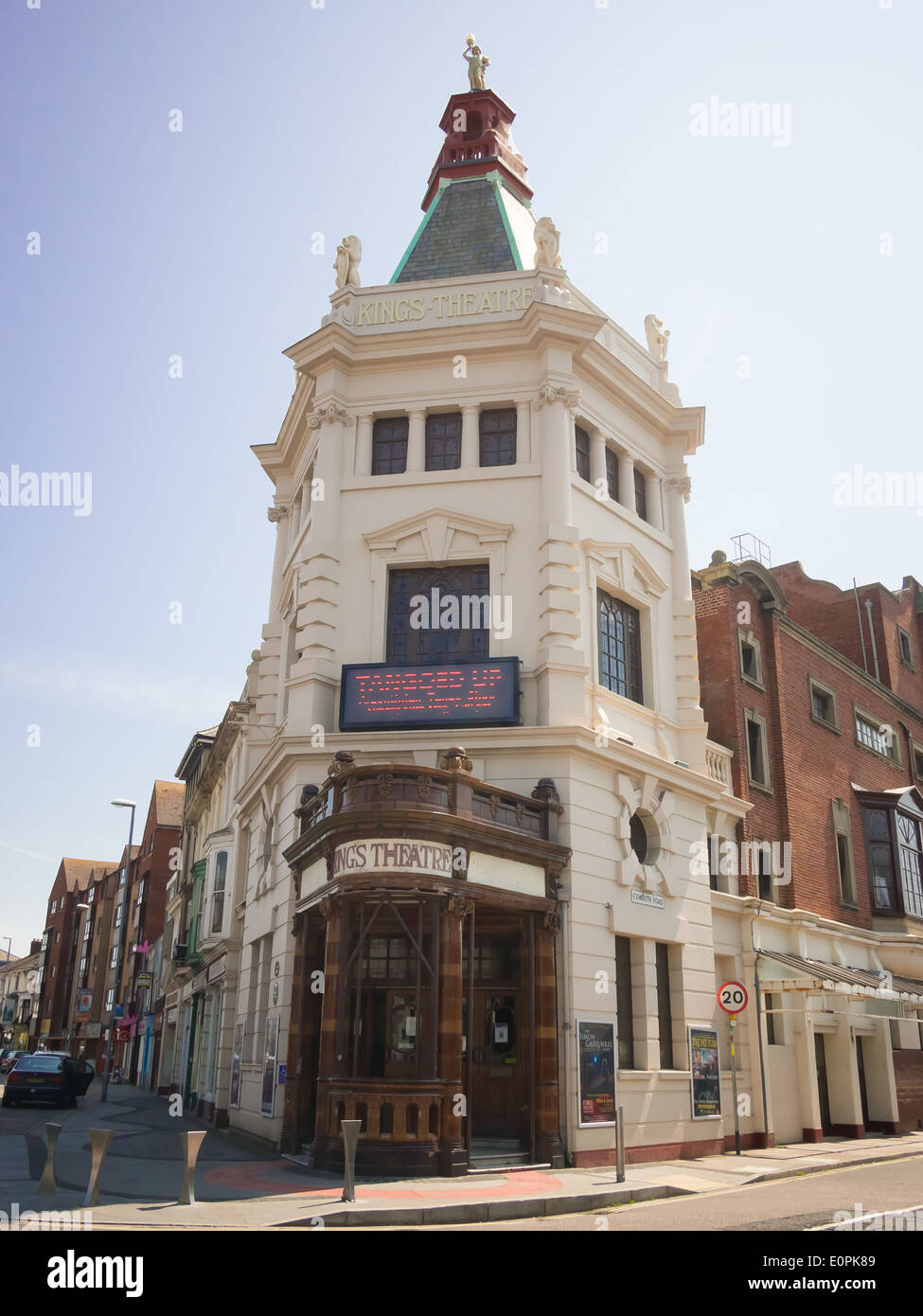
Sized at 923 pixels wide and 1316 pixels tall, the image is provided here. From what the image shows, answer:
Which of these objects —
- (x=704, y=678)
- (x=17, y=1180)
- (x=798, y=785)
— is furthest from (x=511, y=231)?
(x=17, y=1180)

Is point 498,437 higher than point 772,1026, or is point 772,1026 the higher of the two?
point 498,437

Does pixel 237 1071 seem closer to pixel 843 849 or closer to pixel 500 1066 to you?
pixel 500 1066

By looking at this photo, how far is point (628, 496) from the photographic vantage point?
23.1 m

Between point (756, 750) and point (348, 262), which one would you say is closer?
point (348, 262)

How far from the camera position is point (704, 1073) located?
19641mm

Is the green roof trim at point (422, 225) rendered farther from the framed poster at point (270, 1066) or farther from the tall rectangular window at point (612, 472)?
the framed poster at point (270, 1066)

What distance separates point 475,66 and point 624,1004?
83.0 ft

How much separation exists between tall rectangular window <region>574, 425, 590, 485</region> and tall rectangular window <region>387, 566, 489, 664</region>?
332cm

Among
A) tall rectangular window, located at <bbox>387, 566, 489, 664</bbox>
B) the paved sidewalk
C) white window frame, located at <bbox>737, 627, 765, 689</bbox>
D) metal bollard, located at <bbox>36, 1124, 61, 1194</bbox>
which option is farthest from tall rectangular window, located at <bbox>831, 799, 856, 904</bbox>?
metal bollard, located at <bbox>36, 1124, 61, 1194</bbox>

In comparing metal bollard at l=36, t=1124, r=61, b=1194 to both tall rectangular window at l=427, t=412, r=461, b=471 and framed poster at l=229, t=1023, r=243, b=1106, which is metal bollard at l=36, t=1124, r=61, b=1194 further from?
tall rectangular window at l=427, t=412, r=461, b=471

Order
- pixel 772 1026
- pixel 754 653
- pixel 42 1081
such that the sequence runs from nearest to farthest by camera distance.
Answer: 1. pixel 772 1026
2. pixel 754 653
3. pixel 42 1081

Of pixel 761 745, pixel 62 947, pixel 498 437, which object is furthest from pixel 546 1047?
pixel 62 947

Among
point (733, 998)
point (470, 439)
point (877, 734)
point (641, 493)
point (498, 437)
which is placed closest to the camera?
point (733, 998)

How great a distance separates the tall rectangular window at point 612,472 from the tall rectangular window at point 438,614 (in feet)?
13.3
